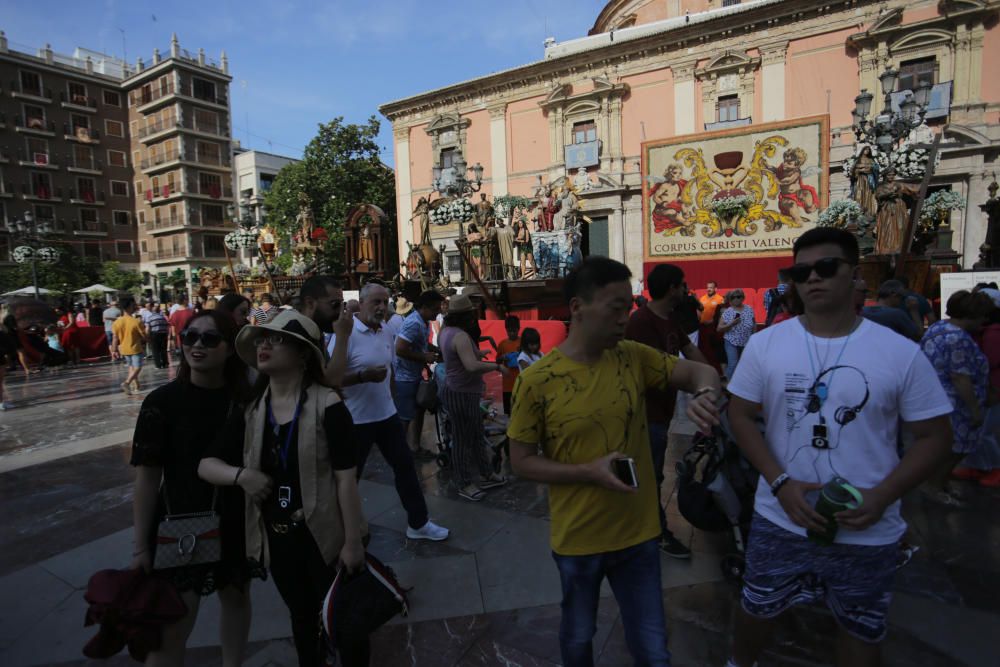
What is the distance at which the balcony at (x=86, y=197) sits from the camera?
41.0 meters

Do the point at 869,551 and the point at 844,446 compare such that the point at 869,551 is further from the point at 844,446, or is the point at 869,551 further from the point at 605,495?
the point at 605,495

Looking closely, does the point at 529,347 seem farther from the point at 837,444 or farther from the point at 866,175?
the point at 866,175

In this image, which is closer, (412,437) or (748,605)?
(748,605)

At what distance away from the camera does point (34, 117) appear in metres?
39.0

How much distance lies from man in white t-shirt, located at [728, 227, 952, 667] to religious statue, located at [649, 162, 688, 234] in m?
18.4

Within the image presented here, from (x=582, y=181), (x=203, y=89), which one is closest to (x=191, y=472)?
(x=582, y=181)

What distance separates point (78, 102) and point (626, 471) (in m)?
56.0

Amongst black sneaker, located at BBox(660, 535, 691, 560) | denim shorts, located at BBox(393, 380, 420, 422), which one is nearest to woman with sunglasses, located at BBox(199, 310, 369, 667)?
black sneaker, located at BBox(660, 535, 691, 560)

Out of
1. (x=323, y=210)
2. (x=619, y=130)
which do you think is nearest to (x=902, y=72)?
(x=619, y=130)

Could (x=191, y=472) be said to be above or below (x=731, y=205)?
below

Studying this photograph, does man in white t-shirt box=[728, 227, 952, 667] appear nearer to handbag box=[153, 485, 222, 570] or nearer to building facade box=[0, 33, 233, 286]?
handbag box=[153, 485, 222, 570]

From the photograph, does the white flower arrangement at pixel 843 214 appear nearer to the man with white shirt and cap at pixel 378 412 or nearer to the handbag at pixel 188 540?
the man with white shirt and cap at pixel 378 412

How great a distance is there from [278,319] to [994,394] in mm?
5335

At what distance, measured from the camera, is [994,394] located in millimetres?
4195
